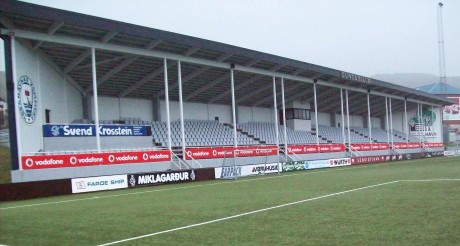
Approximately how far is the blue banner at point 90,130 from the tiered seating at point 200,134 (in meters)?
5.59

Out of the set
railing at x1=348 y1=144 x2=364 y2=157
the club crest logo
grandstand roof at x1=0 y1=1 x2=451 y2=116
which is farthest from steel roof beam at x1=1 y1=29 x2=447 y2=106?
railing at x1=348 y1=144 x2=364 y2=157

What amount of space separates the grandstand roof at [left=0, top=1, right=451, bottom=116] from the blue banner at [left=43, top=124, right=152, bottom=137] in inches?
161

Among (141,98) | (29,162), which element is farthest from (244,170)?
(29,162)

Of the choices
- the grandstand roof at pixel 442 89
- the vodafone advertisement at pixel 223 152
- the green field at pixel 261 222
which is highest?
the grandstand roof at pixel 442 89

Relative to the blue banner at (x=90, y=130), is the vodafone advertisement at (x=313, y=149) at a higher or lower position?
lower

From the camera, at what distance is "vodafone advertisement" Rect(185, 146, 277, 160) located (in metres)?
28.9

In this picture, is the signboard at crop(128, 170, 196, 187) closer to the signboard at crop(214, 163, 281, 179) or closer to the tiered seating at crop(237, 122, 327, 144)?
the signboard at crop(214, 163, 281, 179)

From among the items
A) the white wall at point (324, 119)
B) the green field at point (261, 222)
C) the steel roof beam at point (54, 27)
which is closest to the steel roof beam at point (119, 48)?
the steel roof beam at point (54, 27)

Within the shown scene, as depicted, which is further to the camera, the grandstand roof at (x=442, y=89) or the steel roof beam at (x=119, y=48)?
the grandstand roof at (x=442, y=89)

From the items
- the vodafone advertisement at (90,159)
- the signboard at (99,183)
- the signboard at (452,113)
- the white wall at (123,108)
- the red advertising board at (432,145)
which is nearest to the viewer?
the vodafone advertisement at (90,159)

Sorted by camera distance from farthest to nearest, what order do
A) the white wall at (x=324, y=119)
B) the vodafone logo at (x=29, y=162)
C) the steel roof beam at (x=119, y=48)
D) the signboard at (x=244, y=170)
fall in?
1. the white wall at (x=324, y=119)
2. the signboard at (x=244, y=170)
3. the steel roof beam at (x=119, y=48)
4. the vodafone logo at (x=29, y=162)

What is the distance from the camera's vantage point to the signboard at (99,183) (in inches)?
771

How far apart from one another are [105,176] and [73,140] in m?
4.52

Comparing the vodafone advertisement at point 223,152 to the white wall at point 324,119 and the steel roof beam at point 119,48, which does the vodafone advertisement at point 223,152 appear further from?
the white wall at point 324,119
